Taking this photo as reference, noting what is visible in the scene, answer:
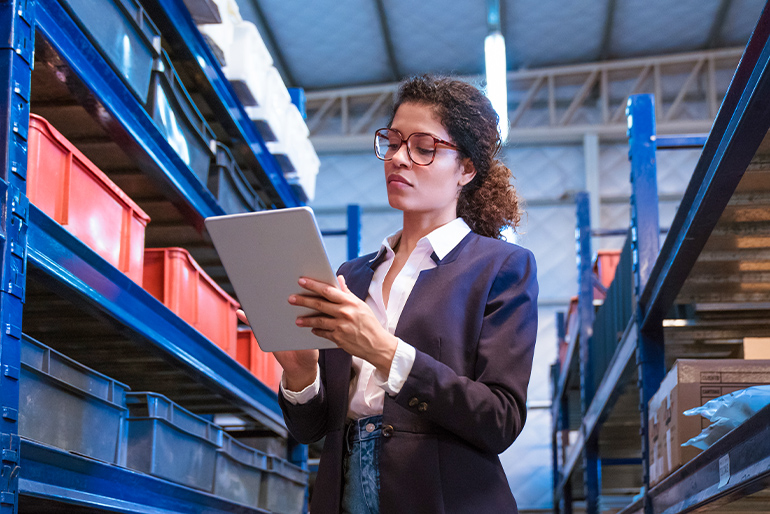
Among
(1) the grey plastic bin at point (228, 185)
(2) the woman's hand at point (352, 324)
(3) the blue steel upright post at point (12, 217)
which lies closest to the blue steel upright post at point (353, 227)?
(1) the grey plastic bin at point (228, 185)

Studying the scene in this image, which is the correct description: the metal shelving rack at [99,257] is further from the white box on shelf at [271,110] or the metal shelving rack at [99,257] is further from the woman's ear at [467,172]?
the woman's ear at [467,172]

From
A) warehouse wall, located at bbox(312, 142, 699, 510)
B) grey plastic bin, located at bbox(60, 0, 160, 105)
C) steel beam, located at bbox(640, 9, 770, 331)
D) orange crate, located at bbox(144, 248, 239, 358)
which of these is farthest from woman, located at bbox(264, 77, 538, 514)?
warehouse wall, located at bbox(312, 142, 699, 510)

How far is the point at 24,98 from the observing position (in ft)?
6.27

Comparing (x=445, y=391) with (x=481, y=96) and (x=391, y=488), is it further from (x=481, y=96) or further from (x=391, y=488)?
(x=481, y=96)

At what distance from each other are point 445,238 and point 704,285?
1.81 m

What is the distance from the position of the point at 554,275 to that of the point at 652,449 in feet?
20.8

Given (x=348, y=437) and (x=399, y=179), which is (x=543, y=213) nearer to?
(x=399, y=179)

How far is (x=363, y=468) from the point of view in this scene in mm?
1348

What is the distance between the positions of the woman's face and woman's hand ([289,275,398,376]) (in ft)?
1.08

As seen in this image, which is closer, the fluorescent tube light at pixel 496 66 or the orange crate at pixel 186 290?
the orange crate at pixel 186 290

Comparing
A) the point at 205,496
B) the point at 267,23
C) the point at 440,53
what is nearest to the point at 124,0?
the point at 205,496

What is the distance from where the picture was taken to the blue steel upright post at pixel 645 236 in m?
3.19

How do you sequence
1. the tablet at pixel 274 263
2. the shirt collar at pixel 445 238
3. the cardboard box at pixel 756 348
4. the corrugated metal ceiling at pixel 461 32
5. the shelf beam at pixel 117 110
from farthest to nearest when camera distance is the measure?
the corrugated metal ceiling at pixel 461 32
the cardboard box at pixel 756 348
the shelf beam at pixel 117 110
the shirt collar at pixel 445 238
the tablet at pixel 274 263

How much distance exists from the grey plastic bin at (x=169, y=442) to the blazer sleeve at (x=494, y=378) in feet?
5.07
